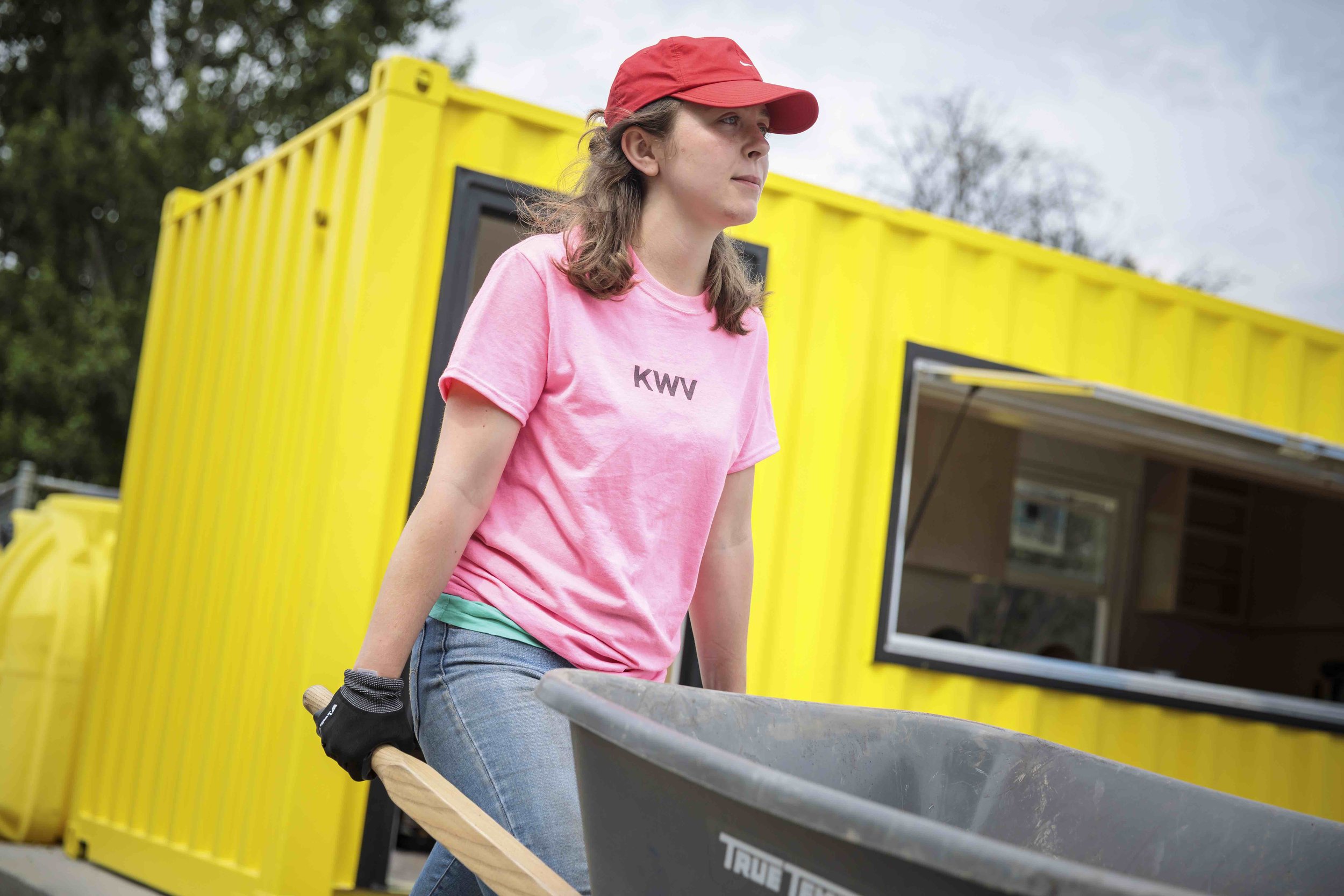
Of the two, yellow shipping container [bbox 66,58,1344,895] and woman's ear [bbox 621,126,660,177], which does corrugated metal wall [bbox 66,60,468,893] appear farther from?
woman's ear [bbox 621,126,660,177]

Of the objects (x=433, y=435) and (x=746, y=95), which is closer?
(x=746, y=95)

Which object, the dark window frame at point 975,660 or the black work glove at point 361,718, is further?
the dark window frame at point 975,660

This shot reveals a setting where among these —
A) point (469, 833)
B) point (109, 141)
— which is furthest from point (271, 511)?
point (109, 141)

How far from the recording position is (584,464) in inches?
72.4

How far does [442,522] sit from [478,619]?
0.53 ft

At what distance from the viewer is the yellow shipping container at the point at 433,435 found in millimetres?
3838

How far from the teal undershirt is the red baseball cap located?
0.85 m

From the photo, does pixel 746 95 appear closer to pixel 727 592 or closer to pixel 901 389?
pixel 727 592

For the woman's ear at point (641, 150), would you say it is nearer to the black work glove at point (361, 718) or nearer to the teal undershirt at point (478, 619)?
the teal undershirt at point (478, 619)

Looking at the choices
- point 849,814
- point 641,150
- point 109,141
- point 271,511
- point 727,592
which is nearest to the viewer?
point 849,814

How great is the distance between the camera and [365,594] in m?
3.76

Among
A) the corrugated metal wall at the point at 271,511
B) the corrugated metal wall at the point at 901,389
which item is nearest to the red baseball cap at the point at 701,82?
the corrugated metal wall at the point at 271,511

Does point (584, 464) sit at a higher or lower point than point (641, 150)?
lower

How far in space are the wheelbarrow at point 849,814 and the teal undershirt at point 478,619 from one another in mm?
216
